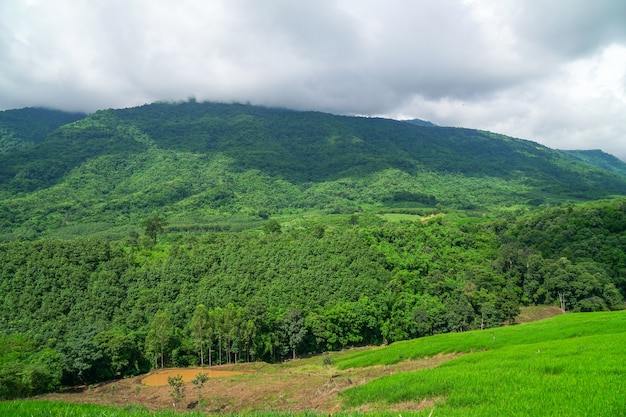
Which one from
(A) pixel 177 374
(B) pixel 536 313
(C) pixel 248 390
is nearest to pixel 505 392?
(C) pixel 248 390

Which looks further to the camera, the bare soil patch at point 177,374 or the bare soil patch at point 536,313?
the bare soil patch at point 536,313

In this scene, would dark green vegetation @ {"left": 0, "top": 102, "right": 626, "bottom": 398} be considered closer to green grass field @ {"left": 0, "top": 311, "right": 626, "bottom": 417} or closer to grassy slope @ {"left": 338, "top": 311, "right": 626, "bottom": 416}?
green grass field @ {"left": 0, "top": 311, "right": 626, "bottom": 417}

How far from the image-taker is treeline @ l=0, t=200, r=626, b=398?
6688 centimetres

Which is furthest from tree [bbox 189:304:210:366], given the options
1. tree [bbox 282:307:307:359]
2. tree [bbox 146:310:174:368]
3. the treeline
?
tree [bbox 282:307:307:359]

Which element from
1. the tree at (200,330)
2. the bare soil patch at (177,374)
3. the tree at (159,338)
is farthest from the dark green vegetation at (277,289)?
the bare soil patch at (177,374)

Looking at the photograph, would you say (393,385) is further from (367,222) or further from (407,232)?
(367,222)

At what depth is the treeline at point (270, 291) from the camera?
66.9 meters

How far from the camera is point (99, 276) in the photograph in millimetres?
82000

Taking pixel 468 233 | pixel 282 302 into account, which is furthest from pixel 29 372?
pixel 468 233

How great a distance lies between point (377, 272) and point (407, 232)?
881 inches

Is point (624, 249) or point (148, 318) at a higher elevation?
point (624, 249)

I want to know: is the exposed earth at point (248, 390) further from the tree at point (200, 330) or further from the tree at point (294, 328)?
the tree at point (294, 328)

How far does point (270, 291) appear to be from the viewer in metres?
83.1

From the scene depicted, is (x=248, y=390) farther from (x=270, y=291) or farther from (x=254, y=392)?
(x=270, y=291)
